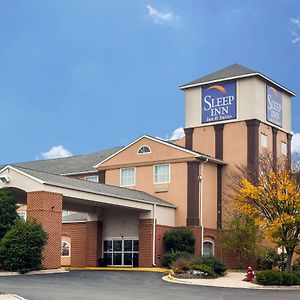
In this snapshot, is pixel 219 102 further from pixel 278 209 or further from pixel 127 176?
pixel 278 209

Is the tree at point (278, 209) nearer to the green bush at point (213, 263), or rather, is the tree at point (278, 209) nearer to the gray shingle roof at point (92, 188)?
the green bush at point (213, 263)

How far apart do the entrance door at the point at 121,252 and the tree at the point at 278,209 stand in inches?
466

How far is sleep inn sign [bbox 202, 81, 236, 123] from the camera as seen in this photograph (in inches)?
1871

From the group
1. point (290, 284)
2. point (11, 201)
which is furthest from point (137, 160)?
point (290, 284)

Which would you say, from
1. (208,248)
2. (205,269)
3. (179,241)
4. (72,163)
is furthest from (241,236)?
(72,163)

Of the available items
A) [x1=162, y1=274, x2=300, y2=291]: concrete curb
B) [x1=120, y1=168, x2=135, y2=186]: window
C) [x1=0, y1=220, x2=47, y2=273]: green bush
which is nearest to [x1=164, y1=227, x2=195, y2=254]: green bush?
[x1=120, y1=168, x2=135, y2=186]: window

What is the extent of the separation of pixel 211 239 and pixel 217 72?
13.7 meters

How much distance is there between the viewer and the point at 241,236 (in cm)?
4088

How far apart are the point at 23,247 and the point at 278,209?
13.5 m

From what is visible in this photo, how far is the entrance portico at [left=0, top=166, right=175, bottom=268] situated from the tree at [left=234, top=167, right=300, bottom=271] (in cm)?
957

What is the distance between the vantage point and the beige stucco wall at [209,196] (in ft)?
148

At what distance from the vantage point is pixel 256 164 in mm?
45000

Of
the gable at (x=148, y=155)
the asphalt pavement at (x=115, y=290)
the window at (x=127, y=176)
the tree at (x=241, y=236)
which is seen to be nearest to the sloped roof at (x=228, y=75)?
the gable at (x=148, y=155)

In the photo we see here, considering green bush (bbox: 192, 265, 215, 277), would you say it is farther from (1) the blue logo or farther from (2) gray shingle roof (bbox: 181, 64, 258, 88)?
(2) gray shingle roof (bbox: 181, 64, 258, 88)
